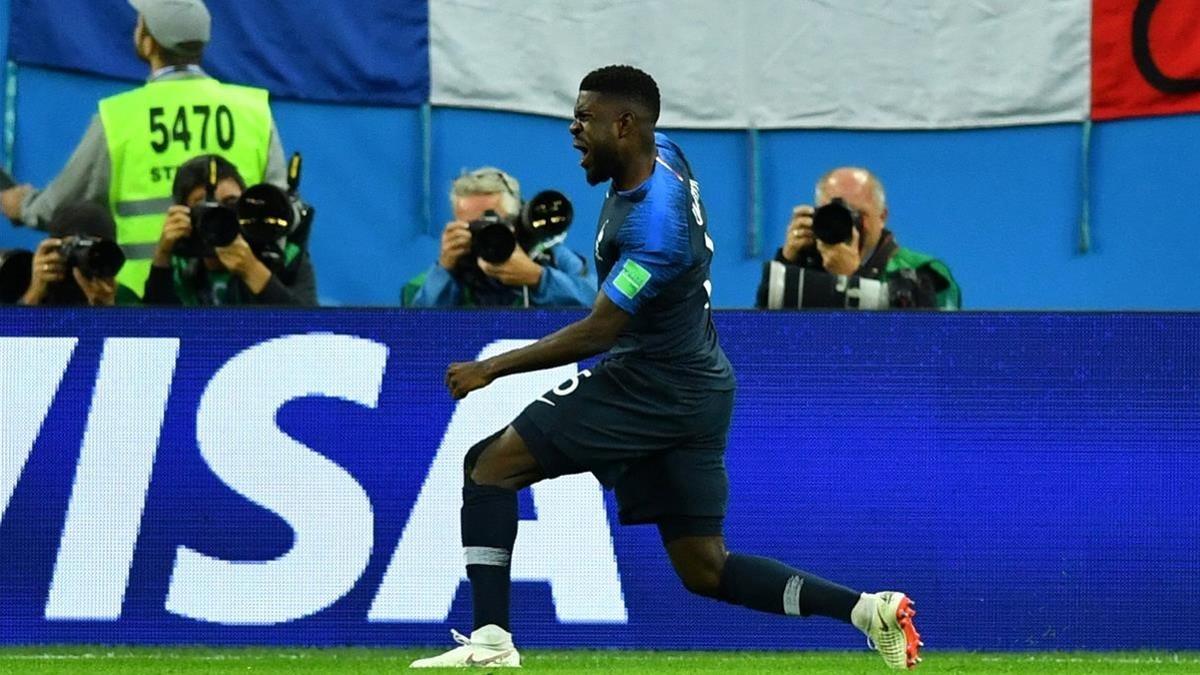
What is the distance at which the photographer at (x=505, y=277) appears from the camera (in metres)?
8.99

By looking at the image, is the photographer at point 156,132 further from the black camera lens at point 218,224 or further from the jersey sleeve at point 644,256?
the jersey sleeve at point 644,256

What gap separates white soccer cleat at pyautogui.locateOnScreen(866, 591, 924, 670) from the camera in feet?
22.5

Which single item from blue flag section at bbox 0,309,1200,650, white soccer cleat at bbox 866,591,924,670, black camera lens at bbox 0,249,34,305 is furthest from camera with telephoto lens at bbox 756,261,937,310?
black camera lens at bbox 0,249,34,305

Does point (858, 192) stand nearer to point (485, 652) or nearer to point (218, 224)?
point (218, 224)

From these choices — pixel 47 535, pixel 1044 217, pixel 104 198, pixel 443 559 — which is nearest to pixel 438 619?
pixel 443 559

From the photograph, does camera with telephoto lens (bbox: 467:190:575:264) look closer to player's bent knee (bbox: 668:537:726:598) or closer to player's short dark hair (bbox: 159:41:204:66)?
player's short dark hair (bbox: 159:41:204:66)

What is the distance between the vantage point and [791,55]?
1200 centimetres

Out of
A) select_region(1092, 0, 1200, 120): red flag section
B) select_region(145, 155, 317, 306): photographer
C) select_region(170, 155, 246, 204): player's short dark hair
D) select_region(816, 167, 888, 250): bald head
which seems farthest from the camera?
select_region(1092, 0, 1200, 120): red flag section

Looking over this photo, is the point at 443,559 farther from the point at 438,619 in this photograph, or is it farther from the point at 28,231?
the point at 28,231

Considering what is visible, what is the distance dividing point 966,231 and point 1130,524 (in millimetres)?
3963

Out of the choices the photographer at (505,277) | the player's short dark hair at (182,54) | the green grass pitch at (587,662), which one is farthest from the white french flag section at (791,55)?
the green grass pitch at (587,662)

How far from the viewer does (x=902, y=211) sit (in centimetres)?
1225

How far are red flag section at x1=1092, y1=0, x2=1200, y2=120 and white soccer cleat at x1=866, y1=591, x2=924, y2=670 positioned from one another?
18.7ft

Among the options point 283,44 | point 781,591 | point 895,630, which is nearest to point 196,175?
point 283,44
